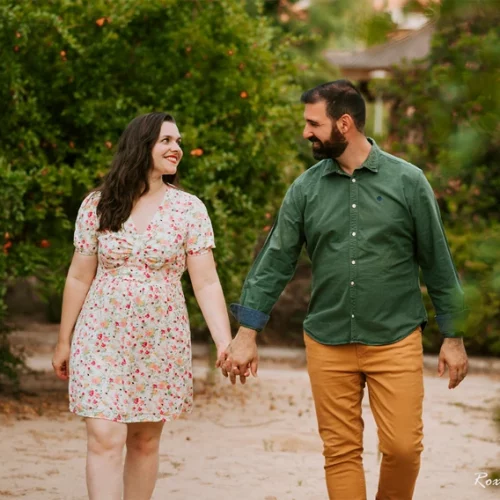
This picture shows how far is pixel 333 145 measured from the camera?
14.1 ft

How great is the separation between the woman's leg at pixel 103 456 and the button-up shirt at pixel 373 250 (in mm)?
947

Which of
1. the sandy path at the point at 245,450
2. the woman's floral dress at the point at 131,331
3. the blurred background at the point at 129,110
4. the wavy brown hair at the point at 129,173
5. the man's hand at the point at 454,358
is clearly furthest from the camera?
the blurred background at the point at 129,110

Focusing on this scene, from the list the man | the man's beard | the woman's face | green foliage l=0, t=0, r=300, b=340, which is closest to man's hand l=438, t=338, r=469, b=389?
the man

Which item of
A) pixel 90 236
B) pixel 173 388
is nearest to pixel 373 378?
pixel 173 388

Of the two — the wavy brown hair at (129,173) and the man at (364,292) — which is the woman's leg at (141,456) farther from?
the wavy brown hair at (129,173)

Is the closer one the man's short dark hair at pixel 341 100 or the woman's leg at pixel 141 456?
the man's short dark hair at pixel 341 100

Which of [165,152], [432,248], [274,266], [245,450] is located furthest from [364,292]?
[245,450]

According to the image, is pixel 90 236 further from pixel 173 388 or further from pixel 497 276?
pixel 497 276

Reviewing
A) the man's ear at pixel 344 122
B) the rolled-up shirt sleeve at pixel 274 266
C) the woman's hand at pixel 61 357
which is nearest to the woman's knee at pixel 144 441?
the woman's hand at pixel 61 357

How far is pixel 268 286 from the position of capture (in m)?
4.49

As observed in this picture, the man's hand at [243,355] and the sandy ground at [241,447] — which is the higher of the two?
the man's hand at [243,355]

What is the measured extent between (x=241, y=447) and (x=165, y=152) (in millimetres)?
3569

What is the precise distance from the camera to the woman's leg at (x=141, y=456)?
4.67m

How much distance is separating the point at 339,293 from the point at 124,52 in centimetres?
509
